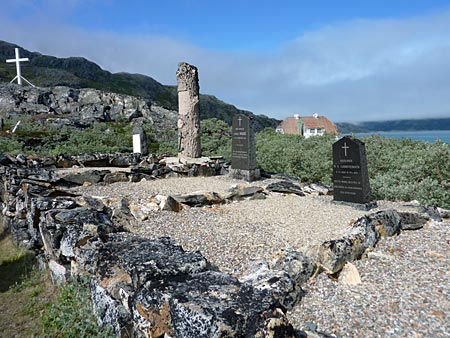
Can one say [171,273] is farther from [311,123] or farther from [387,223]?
[311,123]

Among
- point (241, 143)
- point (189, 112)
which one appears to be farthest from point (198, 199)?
point (189, 112)

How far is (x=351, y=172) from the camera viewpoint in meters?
7.76

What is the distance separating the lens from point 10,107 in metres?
36.2

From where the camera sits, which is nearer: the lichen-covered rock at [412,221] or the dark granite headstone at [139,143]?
the lichen-covered rock at [412,221]

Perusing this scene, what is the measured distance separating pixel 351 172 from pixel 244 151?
3583 mm

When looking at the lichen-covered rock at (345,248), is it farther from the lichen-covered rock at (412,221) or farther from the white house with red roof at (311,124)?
the white house with red roof at (311,124)

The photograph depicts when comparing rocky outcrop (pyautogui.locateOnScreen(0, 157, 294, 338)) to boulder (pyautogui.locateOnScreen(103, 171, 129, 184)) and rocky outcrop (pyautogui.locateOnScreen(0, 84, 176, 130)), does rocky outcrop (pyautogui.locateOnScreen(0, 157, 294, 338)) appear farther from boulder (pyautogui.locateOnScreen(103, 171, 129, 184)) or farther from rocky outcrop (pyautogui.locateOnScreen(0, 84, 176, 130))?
rocky outcrop (pyautogui.locateOnScreen(0, 84, 176, 130))

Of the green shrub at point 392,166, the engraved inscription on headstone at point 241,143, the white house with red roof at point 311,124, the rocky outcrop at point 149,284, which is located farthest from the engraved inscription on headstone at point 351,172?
the white house with red roof at point 311,124

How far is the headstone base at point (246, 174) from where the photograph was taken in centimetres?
1019

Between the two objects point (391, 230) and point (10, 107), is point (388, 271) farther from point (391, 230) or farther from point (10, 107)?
point (10, 107)

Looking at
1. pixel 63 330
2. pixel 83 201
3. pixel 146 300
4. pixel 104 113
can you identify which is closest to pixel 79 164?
pixel 83 201

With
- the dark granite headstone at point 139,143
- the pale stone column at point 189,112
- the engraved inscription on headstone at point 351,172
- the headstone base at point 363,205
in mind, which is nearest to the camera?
the headstone base at point 363,205

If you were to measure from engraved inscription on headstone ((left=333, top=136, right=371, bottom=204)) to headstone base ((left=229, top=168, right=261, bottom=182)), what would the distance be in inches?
112

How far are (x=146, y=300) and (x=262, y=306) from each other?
90 cm
